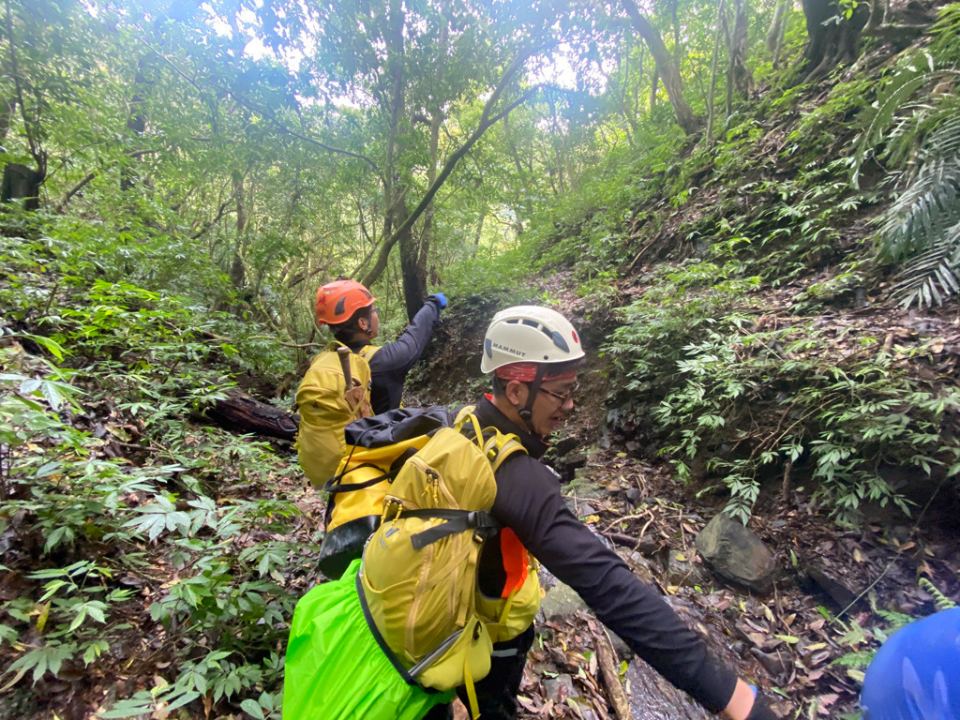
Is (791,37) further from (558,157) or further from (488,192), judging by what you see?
(558,157)

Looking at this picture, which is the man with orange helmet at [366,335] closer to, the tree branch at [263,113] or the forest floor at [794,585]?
the forest floor at [794,585]

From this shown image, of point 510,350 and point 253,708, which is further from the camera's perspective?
point 253,708

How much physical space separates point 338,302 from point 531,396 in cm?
189

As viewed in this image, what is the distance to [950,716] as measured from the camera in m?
1.21

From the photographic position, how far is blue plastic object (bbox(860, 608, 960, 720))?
1261 mm

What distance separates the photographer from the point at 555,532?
138 cm

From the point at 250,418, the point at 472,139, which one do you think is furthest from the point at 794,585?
the point at 472,139

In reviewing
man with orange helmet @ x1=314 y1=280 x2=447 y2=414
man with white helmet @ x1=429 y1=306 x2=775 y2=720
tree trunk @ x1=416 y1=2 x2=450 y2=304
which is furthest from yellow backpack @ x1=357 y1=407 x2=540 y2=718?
tree trunk @ x1=416 y1=2 x2=450 y2=304

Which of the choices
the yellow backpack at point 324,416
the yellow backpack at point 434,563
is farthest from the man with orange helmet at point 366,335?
the yellow backpack at point 434,563

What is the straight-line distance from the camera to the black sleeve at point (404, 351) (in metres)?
2.99

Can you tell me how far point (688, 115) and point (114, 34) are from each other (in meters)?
12.5

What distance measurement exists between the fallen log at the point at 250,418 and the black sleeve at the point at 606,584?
4821mm

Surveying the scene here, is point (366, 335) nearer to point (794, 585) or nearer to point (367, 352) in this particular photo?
point (367, 352)

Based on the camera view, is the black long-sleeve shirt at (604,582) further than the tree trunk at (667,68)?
No
